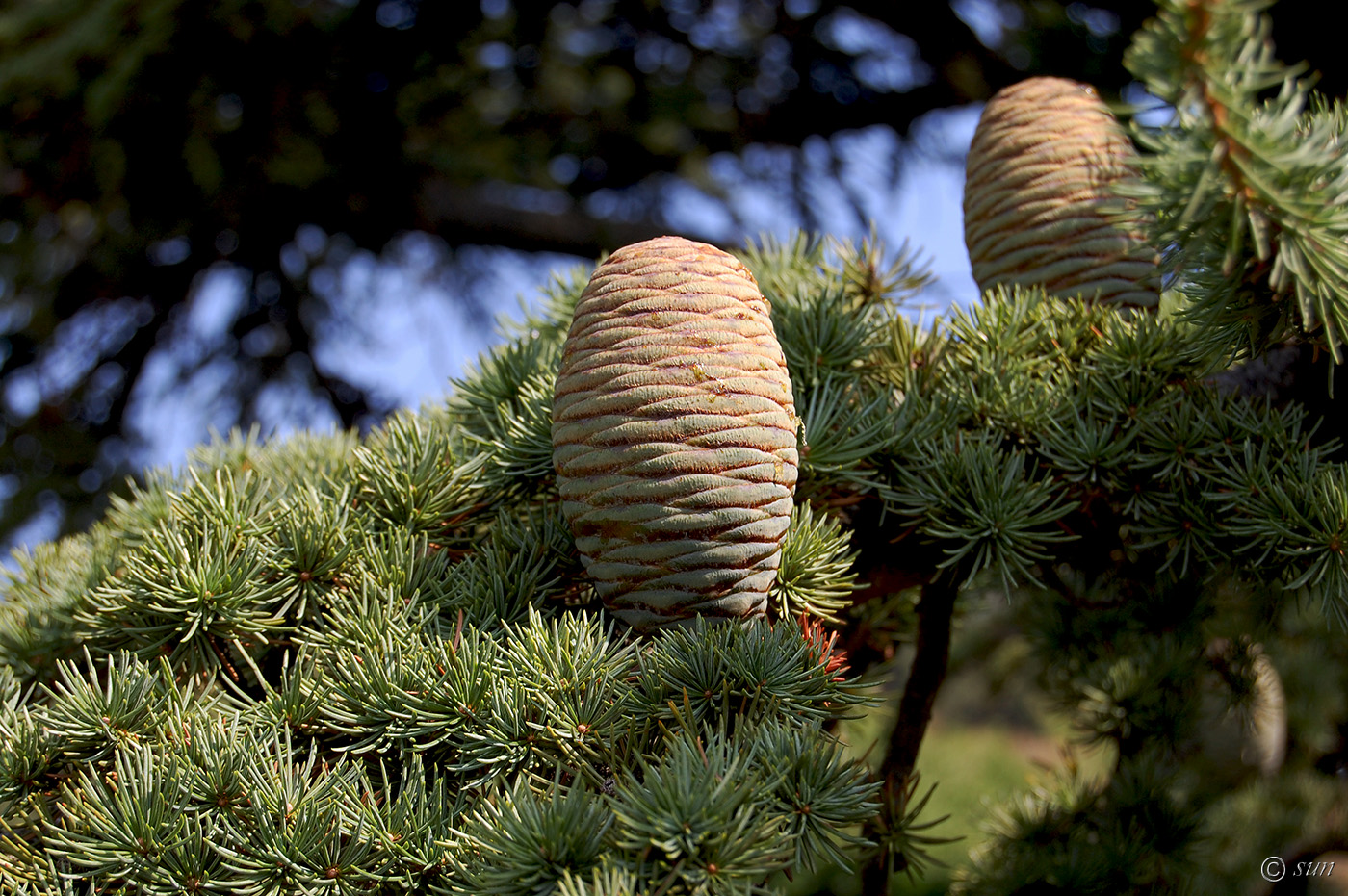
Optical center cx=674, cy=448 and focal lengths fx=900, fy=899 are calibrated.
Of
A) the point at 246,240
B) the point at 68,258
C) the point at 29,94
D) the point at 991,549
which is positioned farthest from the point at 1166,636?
the point at 68,258

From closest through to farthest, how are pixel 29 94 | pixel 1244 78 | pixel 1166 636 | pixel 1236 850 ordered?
pixel 1244 78 → pixel 1166 636 → pixel 1236 850 → pixel 29 94

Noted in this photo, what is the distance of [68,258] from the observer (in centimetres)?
196

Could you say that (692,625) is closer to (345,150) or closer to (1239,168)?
(1239,168)

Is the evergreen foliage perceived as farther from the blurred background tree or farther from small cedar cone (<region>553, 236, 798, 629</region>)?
the blurred background tree

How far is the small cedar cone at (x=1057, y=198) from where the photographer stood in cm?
53

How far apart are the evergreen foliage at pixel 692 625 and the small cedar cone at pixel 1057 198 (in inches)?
1.1

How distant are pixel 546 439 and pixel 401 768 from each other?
17 cm

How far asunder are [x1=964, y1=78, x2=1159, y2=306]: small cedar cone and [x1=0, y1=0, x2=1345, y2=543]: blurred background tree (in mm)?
978

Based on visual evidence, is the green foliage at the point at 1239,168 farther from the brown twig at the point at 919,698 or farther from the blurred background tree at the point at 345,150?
the blurred background tree at the point at 345,150

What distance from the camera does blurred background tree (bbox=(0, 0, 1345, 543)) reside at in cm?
151

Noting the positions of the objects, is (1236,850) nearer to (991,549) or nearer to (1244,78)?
(991,549)

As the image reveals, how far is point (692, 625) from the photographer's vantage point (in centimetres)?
39

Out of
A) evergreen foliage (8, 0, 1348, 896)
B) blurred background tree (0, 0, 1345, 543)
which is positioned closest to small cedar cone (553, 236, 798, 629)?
evergreen foliage (8, 0, 1348, 896)

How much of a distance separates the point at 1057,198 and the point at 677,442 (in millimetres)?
313
